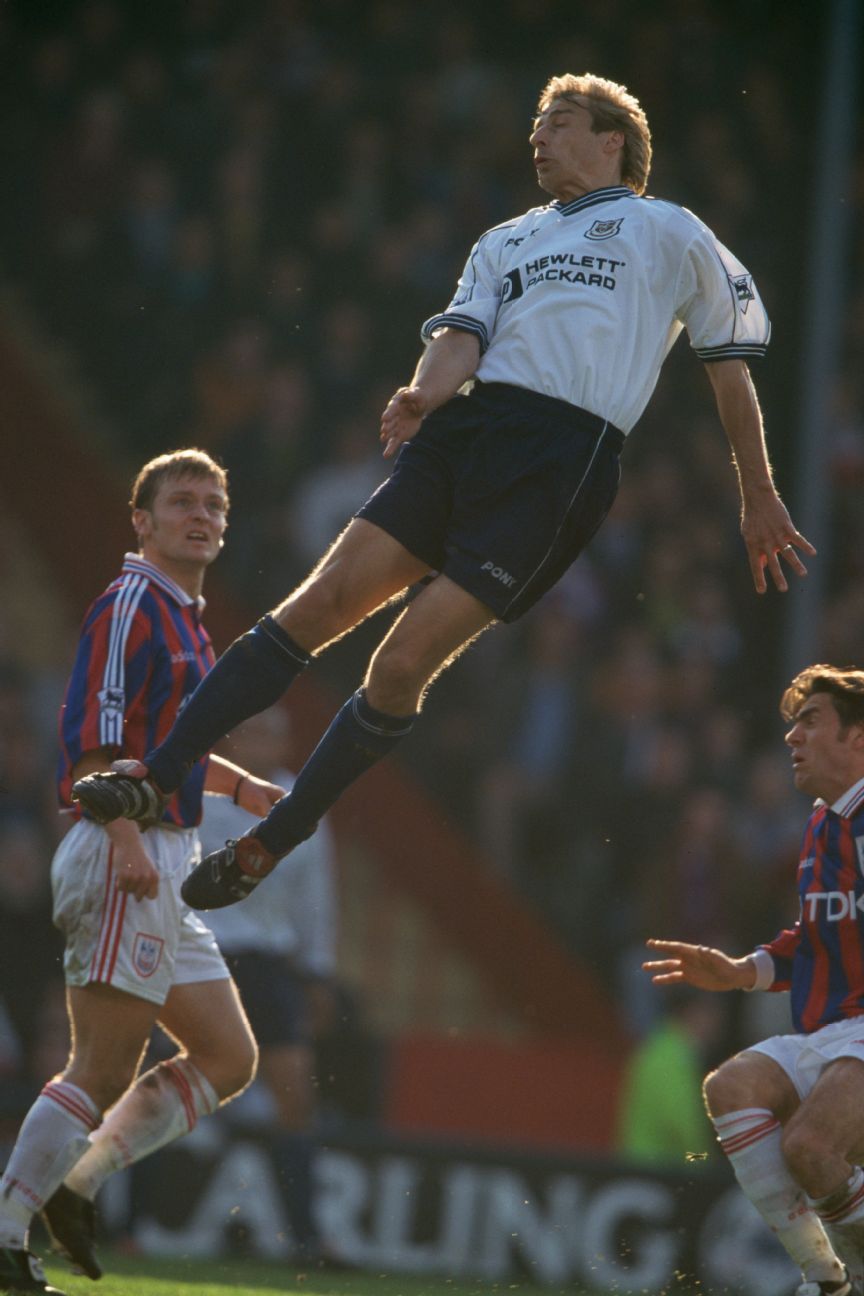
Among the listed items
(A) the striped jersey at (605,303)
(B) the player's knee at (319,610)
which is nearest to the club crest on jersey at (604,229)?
(A) the striped jersey at (605,303)

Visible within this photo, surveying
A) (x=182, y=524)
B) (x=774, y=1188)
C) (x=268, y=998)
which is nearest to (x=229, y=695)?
(x=182, y=524)

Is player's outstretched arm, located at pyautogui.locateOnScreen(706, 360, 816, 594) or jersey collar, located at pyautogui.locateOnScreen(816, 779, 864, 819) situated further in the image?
jersey collar, located at pyautogui.locateOnScreen(816, 779, 864, 819)

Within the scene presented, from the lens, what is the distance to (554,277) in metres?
5.40

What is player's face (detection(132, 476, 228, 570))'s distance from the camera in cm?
566

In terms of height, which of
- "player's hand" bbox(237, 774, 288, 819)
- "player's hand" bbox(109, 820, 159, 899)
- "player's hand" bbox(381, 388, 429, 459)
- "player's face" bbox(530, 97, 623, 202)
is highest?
Answer: "player's face" bbox(530, 97, 623, 202)

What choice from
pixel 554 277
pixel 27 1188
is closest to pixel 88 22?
pixel 554 277

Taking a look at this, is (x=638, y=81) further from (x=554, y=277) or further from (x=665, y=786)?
(x=554, y=277)

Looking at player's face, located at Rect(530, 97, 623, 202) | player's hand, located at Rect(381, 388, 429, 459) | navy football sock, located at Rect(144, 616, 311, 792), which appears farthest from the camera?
player's face, located at Rect(530, 97, 623, 202)

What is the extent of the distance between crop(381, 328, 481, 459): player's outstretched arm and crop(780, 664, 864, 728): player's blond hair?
4.37 feet

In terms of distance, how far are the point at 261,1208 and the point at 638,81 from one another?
31.7 ft

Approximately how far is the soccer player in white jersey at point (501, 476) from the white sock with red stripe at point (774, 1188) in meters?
1.40

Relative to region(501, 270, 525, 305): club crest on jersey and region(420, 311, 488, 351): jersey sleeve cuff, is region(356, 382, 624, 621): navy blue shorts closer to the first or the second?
region(420, 311, 488, 351): jersey sleeve cuff

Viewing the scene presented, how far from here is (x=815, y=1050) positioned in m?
5.53

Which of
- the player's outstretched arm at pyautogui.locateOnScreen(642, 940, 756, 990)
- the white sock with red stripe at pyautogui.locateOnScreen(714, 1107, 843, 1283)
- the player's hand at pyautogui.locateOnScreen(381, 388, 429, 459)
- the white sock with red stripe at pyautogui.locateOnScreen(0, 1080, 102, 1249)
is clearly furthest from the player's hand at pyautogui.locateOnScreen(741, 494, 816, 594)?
the white sock with red stripe at pyautogui.locateOnScreen(0, 1080, 102, 1249)
